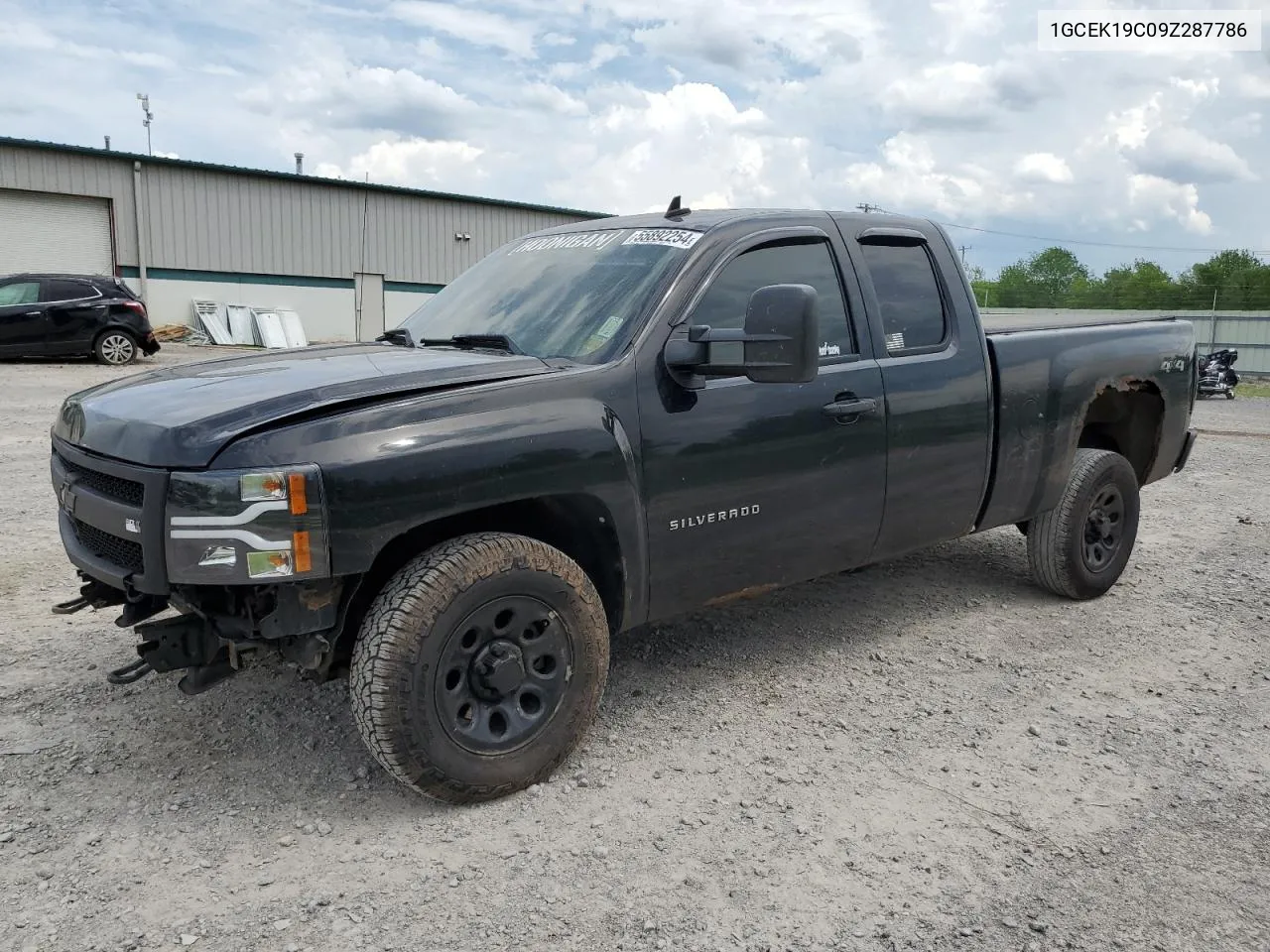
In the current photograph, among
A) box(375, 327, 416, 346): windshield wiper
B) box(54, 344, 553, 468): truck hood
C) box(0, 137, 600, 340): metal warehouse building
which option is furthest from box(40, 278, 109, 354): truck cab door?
box(54, 344, 553, 468): truck hood

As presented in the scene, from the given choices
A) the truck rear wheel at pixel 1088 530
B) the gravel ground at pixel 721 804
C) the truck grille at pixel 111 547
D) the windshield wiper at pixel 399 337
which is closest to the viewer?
the gravel ground at pixel 721 804

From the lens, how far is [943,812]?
328 cm

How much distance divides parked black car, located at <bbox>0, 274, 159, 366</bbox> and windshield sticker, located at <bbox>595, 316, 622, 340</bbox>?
52.9ft

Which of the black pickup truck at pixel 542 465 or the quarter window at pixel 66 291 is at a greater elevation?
the quarter window at pixel 66 291

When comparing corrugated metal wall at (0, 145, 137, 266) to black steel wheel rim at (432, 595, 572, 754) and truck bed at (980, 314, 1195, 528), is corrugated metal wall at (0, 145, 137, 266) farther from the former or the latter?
black steel wheel rim at (432, 595, 572, 754)

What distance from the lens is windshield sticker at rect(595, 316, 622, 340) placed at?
142 inches

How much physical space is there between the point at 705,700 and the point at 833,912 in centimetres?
141

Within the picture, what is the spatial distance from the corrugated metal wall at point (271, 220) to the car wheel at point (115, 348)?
9.10 metres

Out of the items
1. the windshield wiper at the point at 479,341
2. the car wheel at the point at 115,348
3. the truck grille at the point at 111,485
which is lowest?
the car wheel at the point at 115,348

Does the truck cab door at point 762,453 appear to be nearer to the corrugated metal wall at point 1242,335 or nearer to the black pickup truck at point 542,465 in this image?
the black pickup truck at point 542,465

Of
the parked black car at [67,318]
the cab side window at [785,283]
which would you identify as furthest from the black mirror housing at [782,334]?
the parked black car at [67,318]

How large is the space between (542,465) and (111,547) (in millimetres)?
1347

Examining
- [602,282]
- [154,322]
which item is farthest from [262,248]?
[602,282]

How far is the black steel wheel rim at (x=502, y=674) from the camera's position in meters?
3.13
